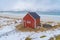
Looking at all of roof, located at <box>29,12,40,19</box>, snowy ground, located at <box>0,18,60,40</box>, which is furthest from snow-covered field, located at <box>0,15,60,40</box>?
roof, located at <box>29,12,40,19</box>

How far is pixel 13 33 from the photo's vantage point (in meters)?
1.81

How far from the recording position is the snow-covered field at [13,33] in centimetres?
175

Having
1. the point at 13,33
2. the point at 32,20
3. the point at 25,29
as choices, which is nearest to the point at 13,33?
the point at 13,33

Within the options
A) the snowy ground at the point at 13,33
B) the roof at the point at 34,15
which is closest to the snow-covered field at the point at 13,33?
the snowy ground at the point at 13,33

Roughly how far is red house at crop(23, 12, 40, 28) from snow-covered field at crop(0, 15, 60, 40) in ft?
0.29

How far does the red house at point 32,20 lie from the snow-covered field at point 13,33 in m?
0.09

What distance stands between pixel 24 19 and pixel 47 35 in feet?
1.04

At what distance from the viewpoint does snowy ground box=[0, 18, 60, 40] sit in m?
1.75

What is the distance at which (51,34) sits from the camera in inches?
68.6

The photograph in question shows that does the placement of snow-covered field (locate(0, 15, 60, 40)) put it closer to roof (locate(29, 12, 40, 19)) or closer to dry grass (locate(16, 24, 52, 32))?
dry grass (locate(16, 24, 52, 32))

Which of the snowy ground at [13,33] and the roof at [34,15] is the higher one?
the roof at [34,15]

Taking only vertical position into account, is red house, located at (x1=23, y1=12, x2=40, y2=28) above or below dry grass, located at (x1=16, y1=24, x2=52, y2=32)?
above

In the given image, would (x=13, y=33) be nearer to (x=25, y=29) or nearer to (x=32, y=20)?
(x=25, y=29)

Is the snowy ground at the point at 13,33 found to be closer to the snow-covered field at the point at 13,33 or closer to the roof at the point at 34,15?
the snow-covered field at the point at 13,33
